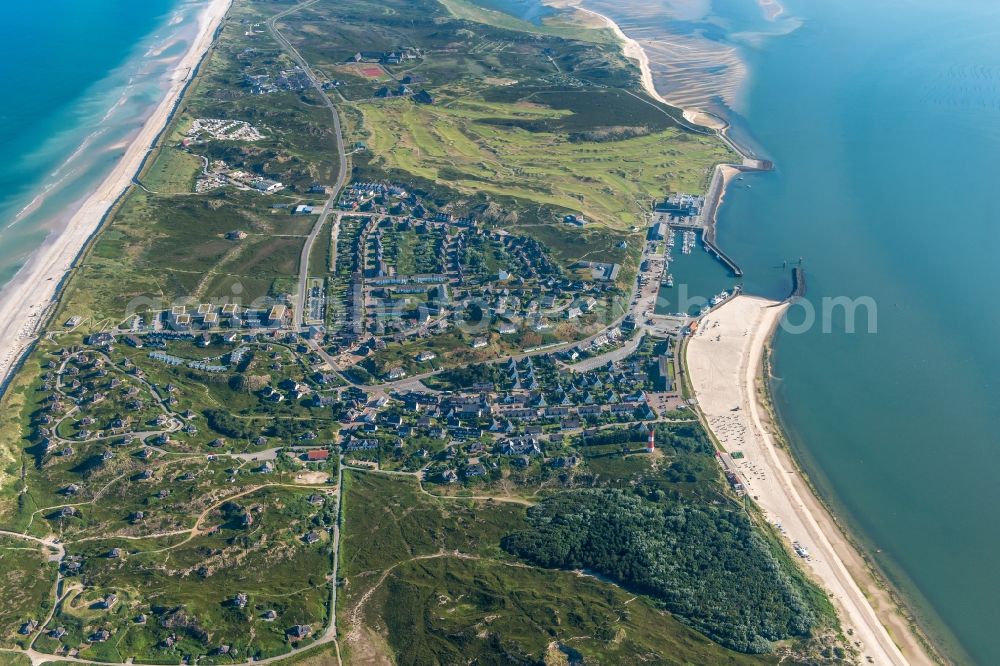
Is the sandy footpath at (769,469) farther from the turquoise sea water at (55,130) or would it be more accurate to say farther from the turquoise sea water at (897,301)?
the turquoise sea water at (55,130)

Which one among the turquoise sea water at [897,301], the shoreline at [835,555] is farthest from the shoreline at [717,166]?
the shoreline at [835,555]

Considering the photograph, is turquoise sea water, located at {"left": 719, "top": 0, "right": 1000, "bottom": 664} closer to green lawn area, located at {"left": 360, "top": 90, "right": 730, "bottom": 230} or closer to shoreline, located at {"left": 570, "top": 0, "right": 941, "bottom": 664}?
shoreline, located at {"left": 570, "top": 0, "right": 941, "bottom": 664}

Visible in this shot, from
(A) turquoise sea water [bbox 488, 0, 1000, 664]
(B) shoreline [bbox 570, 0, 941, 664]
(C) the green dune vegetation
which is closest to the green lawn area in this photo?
(C) the green dune vegetation

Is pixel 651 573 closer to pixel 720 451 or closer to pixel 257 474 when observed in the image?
pixel 720 451

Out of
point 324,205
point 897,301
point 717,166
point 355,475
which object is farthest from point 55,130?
point 897,301

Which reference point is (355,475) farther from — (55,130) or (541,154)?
(55,130)

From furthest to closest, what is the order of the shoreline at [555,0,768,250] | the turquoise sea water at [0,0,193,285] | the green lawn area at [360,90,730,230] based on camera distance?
the green lawn area at [360,90,730,230]
the shoreline at [555,0,768,250]
the turquoise sea water at [0,0,193,285]
